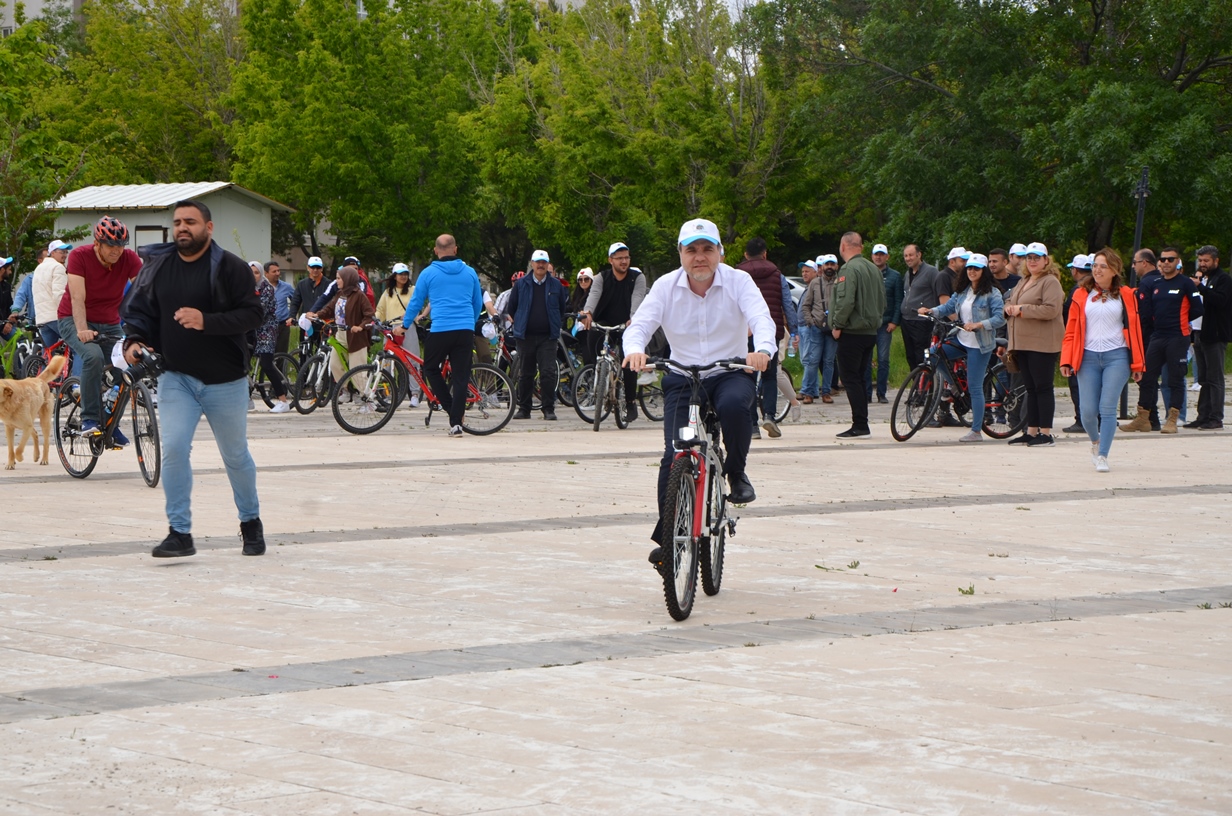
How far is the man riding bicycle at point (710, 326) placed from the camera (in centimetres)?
781

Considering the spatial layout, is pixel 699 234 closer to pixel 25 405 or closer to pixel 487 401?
pixel 25 405

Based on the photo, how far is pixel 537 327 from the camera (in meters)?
19.4

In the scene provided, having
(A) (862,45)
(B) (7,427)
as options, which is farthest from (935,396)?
(A) (862,45)

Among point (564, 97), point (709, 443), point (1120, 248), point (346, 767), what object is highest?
point (564, 97)

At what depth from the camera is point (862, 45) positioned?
40.3 meters

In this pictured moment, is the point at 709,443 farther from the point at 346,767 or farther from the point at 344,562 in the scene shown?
the point at 346,767

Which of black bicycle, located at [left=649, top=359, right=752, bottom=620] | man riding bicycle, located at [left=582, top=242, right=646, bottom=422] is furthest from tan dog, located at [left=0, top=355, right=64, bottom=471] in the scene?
black bicycle, located at [left=649, top=359, right=752, bottom=620]

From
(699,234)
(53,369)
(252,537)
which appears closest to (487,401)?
(53,369)

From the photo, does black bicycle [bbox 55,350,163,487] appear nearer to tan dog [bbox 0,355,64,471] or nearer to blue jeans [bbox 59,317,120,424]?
blue jeans [bbox 59,317,120,424]

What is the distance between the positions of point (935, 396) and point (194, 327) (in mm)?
9979

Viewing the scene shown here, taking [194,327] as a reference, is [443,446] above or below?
below

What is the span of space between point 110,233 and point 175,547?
4.11m

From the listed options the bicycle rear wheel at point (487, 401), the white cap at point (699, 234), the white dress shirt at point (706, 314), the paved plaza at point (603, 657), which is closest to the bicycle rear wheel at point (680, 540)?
the paved plaza at point (603, 657)

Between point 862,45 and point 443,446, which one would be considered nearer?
point 443,446
